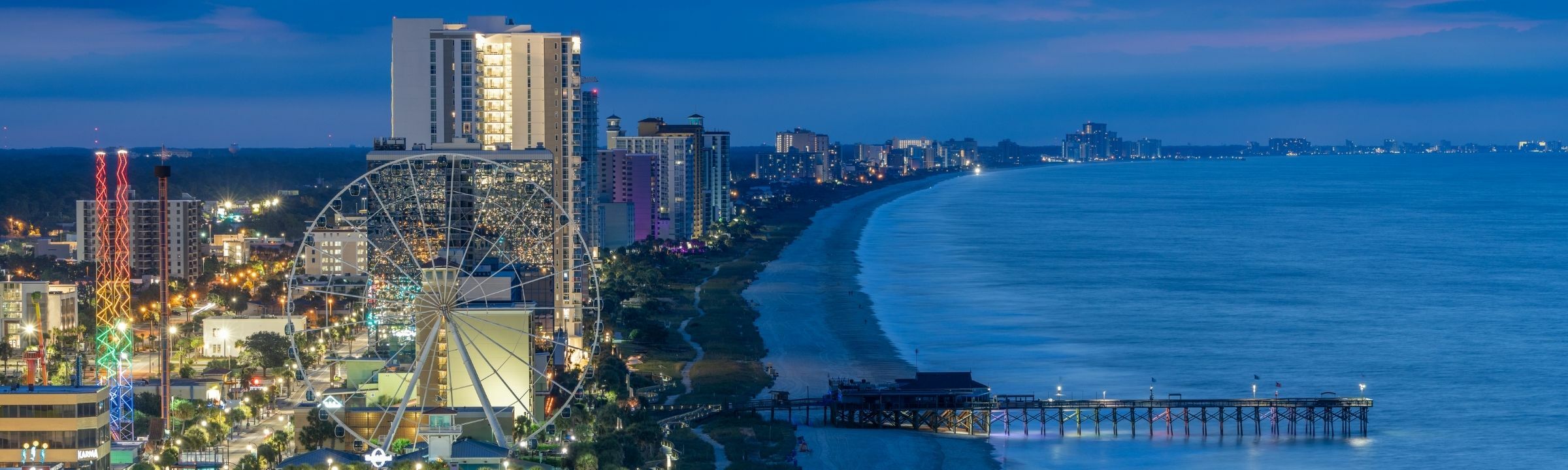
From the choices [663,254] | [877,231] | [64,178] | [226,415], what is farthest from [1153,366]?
[64,178]

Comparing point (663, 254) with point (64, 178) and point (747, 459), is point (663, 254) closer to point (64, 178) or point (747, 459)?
point (747, 459)

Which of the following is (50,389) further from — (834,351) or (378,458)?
(834,351)

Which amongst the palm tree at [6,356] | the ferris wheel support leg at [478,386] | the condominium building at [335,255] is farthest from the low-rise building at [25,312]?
the ferris wheel support leg at [478,386]

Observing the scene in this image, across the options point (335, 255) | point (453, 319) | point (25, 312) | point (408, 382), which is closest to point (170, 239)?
point (335, 255)

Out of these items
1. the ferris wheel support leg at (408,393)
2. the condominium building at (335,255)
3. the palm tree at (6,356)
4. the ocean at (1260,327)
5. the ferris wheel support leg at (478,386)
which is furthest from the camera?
the condominium building at (335,255)

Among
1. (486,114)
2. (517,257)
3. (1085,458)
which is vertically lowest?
(1085,458)

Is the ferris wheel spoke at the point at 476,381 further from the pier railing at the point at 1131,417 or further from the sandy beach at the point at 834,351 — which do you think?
the pier railing at the point at 1131,417
